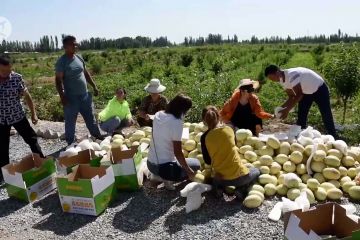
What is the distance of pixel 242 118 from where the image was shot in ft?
19.3

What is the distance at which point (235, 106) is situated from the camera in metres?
5.85

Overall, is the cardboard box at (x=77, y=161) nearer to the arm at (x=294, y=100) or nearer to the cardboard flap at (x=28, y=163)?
the cardboard flap at (x=28, y=163)

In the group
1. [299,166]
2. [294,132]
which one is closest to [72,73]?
[294,132]

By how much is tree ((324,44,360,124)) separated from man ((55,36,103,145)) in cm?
499

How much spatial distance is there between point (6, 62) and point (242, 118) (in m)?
3.30

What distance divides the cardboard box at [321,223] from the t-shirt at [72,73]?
4293mm

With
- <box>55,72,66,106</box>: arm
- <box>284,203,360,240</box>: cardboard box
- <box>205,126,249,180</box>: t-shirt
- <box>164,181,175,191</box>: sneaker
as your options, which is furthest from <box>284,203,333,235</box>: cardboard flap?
<box>55,72,66,106</box>: arm

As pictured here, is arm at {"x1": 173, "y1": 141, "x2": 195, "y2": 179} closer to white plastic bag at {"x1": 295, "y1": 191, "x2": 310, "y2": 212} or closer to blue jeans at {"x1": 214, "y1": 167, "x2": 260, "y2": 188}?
blue jeans at {"x1": 214, "y1": 167, "x2": 260, "y2": 188}

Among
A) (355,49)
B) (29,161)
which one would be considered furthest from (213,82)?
(29,161)

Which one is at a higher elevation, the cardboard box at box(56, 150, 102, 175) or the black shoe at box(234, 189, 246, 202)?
the cardboard box at box(56, 150, 102, 175)

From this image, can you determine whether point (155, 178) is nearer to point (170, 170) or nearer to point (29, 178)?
point (170, 170)

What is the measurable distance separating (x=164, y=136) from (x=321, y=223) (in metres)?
1.95

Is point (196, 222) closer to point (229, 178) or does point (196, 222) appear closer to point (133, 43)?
point (229, 178)

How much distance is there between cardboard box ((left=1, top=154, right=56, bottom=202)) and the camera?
Answer: 4734 mm
